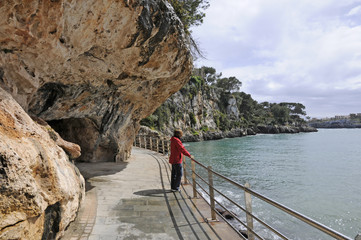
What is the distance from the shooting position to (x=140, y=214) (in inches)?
177

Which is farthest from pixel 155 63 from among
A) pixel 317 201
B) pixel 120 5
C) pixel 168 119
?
pixel 168 119

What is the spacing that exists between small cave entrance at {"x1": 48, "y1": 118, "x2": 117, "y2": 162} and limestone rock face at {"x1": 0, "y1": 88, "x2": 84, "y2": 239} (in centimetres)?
633

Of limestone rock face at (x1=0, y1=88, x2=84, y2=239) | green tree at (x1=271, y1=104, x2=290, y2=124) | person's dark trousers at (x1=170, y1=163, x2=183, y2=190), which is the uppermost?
green tree at (x1=271, y1=104, x2=290, y2=124)

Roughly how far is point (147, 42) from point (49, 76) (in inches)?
94.2

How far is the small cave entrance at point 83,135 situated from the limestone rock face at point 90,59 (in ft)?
0.15

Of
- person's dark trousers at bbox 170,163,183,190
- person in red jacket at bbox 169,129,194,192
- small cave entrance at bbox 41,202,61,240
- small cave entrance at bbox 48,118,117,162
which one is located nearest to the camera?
small cave entrance at bbox 41,202,61,240

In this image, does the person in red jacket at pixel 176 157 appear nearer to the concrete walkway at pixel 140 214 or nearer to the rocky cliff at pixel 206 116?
the concrete walkway at pixel 140 214

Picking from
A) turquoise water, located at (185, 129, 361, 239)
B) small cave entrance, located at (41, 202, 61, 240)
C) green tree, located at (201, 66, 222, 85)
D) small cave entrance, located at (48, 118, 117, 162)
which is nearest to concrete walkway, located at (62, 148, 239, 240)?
small cave entrance, located at (41, 202, 61, 240)

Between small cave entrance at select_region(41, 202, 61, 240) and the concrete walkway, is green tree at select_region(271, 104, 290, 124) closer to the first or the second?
the concrete walkway

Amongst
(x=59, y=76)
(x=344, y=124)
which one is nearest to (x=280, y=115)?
(x=344, y=124)

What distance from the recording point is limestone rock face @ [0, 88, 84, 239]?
2197 mm

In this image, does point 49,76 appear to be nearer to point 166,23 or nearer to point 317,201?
point 166,23

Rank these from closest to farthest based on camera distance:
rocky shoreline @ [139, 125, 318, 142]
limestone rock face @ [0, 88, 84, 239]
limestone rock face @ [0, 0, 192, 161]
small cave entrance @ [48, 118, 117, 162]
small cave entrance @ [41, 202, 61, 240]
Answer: limestone rock face @ [0, 88, 84, 239] → small cave entrance @ [41, 202, 61, 240] → limestone rock face @ [0, 0, 192, 161] → small cave entrance @ [48, 118, 117, 162] → rocky shoreline @ [139, 125, 318, 142]

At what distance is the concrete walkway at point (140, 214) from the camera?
12.1 ft
